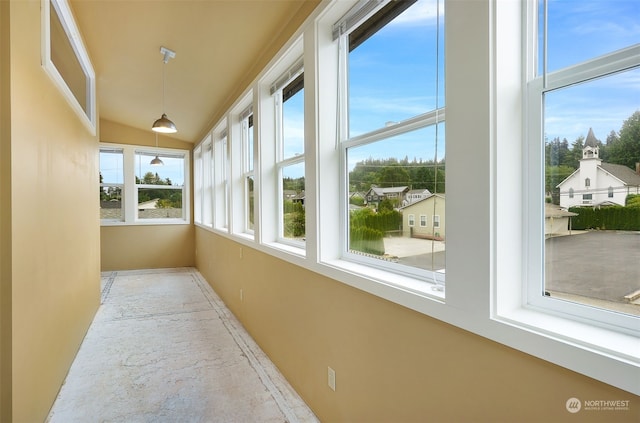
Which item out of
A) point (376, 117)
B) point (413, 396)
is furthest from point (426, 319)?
point (376, 117)

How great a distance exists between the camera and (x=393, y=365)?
1.41 m

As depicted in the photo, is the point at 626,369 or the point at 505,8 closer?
the point at 626,369

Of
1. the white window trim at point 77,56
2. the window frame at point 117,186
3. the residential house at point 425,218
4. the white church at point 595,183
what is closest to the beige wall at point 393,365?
the residential house at point 425,218

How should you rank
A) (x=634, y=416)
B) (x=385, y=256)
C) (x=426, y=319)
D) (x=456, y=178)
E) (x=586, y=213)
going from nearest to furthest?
(x=634, y=416), (x=586, y=213), (x=456, y=178), (x=426, y=319), (x=385, y=256)

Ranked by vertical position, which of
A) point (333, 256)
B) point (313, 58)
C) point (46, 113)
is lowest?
point (333, 256)

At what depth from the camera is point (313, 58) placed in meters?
2.01

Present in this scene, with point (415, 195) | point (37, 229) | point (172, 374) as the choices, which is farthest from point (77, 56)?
point (415, 195)

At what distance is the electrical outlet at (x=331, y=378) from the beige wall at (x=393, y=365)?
0.12 ft

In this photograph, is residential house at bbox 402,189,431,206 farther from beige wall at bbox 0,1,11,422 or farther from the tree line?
beige wall at bbox 0,1,11,422

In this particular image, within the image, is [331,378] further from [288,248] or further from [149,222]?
[149,222]

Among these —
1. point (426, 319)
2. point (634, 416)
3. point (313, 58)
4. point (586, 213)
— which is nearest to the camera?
point (634, 416)

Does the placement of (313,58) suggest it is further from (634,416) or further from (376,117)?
(634,416)

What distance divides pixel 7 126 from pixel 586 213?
233 centimetres

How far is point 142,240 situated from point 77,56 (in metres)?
4.46
